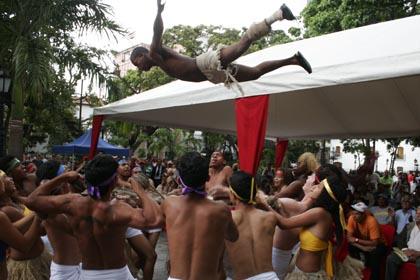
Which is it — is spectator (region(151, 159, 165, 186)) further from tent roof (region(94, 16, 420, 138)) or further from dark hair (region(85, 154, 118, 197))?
dark hair (region(85, 154, 118, 197))

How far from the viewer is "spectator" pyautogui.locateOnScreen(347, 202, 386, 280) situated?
6047 millimetres

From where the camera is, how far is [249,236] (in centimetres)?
364

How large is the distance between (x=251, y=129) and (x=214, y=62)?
107 centimetres

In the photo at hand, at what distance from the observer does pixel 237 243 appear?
12.0ft

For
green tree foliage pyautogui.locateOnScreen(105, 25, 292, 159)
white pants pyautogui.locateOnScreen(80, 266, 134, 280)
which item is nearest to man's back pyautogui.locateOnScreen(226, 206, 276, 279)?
white pants pyautogui.locateOnScreen(80, 266, 134, 280)

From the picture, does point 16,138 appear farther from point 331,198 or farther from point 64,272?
point 331,198

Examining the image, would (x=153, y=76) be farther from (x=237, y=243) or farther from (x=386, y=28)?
(x=237, y=243)

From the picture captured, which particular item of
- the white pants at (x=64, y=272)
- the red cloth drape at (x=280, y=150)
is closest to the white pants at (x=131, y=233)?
the white pants at (x=64, y=272)

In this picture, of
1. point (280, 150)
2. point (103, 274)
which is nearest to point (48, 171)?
point (103, 274)

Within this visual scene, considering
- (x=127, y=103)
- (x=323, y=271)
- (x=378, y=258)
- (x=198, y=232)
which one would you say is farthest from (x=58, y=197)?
(x=127, y=103)

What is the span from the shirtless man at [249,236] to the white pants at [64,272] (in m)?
1.18

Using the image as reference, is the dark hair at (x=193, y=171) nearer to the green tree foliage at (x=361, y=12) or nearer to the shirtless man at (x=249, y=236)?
the shirtless man at (x=249, y=236)

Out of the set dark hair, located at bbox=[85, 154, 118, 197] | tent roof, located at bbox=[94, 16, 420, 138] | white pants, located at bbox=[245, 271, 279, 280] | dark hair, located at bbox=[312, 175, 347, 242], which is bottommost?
white pants, located at bbox=[245, 271, 279, 280]

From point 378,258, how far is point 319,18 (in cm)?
1057
